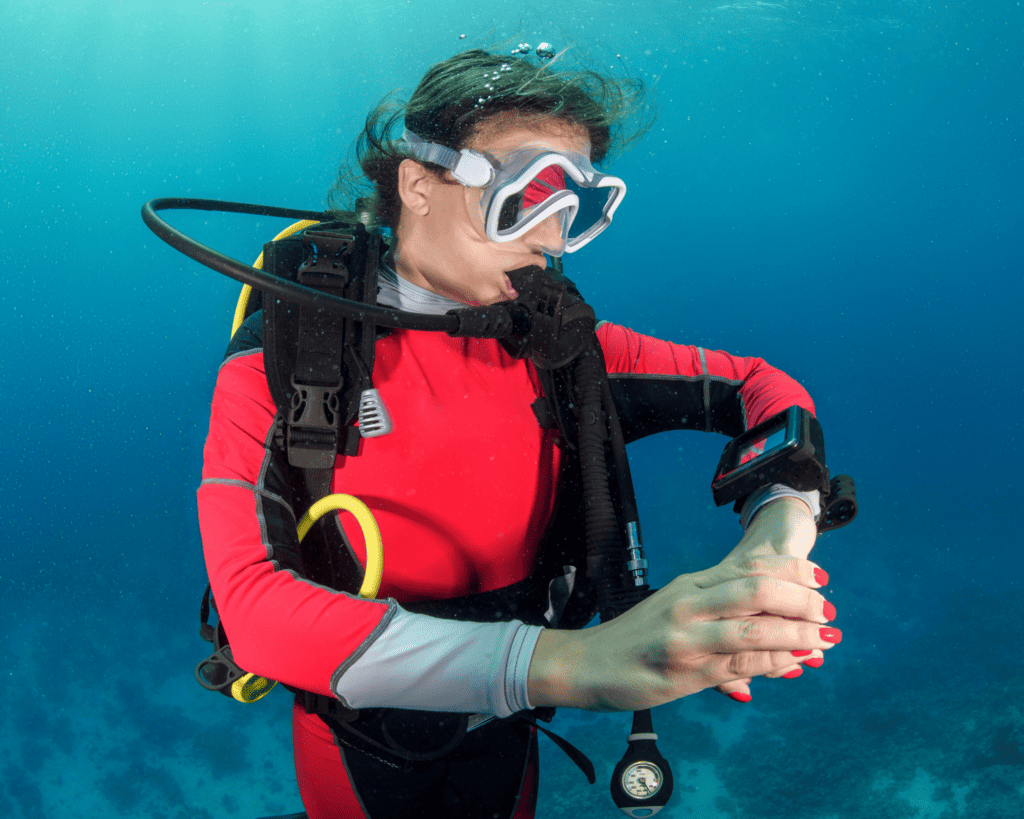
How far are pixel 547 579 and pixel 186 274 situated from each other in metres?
24.9

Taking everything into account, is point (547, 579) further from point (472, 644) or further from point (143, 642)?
point (143, 642)

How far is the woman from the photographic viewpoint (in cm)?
84

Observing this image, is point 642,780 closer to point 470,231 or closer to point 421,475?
point 421,475

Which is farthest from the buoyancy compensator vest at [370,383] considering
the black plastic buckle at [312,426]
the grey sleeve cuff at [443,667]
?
the grey sleeve cuff at [443,667]

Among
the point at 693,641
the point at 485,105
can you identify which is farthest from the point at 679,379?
the point at 693,641

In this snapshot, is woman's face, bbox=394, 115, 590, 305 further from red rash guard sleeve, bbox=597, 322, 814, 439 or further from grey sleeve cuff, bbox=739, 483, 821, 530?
grey sleeve cuff, bbox=739, 483, 821, 530

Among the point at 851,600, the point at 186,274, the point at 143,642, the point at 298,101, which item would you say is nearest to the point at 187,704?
the point at 143,642

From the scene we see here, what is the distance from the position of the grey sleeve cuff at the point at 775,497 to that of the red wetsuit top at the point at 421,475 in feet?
1.14

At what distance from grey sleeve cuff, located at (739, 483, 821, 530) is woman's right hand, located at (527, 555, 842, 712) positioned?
49 cm

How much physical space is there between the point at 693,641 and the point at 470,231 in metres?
1.13

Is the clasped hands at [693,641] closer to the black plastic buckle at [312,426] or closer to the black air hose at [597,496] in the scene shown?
the black air hose at [597,496]

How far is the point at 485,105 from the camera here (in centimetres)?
150

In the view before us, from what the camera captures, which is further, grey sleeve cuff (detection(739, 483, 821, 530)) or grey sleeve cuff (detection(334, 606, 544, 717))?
grey sleeve cuff (detection(739, 483, 821, 530))

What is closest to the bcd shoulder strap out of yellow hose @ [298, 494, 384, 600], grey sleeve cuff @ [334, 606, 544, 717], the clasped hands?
yellow hose @ [298, 494, 384, 600]
